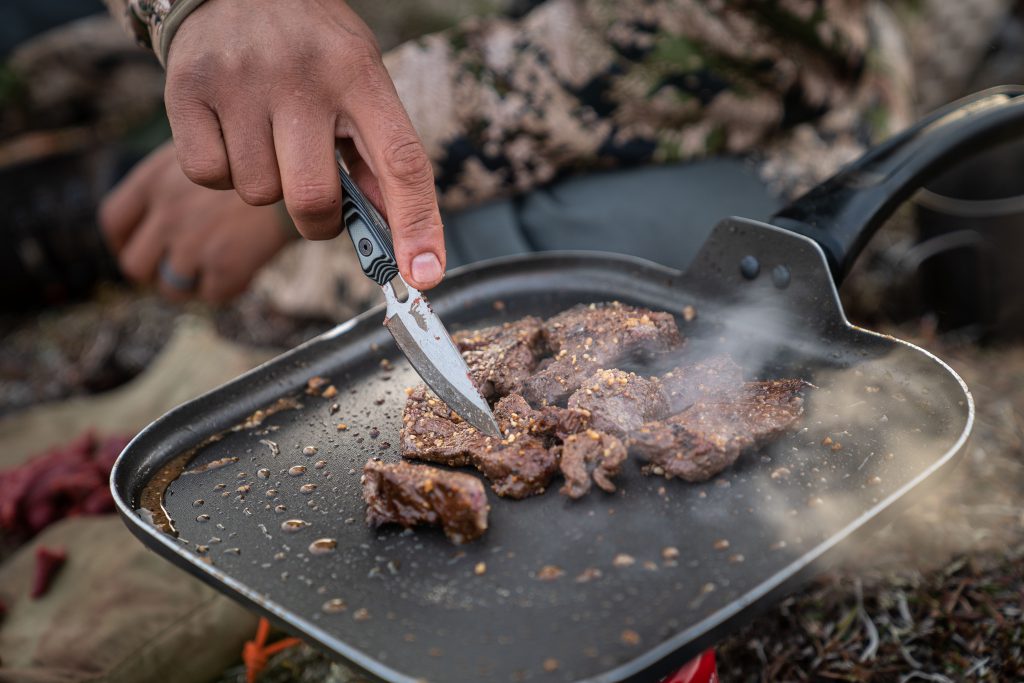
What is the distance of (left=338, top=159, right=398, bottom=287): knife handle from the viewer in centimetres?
173

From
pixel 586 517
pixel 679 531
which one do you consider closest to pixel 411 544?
pixel 586 517

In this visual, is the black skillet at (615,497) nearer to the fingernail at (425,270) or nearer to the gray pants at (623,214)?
the fingernail at (425,270)

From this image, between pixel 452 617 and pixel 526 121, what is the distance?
2137 millimetres

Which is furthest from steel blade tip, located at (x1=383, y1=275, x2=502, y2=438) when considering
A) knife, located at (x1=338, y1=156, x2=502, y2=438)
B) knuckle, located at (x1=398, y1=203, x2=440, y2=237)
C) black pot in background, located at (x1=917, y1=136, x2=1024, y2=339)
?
black pot in background, located at (x1=917, y1=136, x2=1024, y2=339)

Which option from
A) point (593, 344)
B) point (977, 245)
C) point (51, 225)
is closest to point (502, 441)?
point (593, 344)

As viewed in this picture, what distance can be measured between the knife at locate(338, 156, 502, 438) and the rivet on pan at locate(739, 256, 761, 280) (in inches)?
30.6

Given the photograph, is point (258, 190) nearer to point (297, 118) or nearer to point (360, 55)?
point (297, 118)

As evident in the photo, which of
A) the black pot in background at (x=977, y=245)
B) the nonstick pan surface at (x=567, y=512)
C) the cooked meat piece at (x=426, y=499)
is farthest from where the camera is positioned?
the black pot in background at (x=977, y=245)

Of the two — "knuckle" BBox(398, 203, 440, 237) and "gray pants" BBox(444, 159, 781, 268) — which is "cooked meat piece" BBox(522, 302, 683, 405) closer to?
"knuckle" BBox(398, 203, 440, 237)

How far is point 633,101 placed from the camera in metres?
3.03

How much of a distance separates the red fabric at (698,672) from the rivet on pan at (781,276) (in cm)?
88

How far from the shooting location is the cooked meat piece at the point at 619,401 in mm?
1636

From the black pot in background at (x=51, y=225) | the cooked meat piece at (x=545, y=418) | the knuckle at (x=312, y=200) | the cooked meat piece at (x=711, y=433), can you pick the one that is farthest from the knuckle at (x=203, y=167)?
the black pot in background at (x=51, y=225)

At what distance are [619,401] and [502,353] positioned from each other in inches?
12.4
